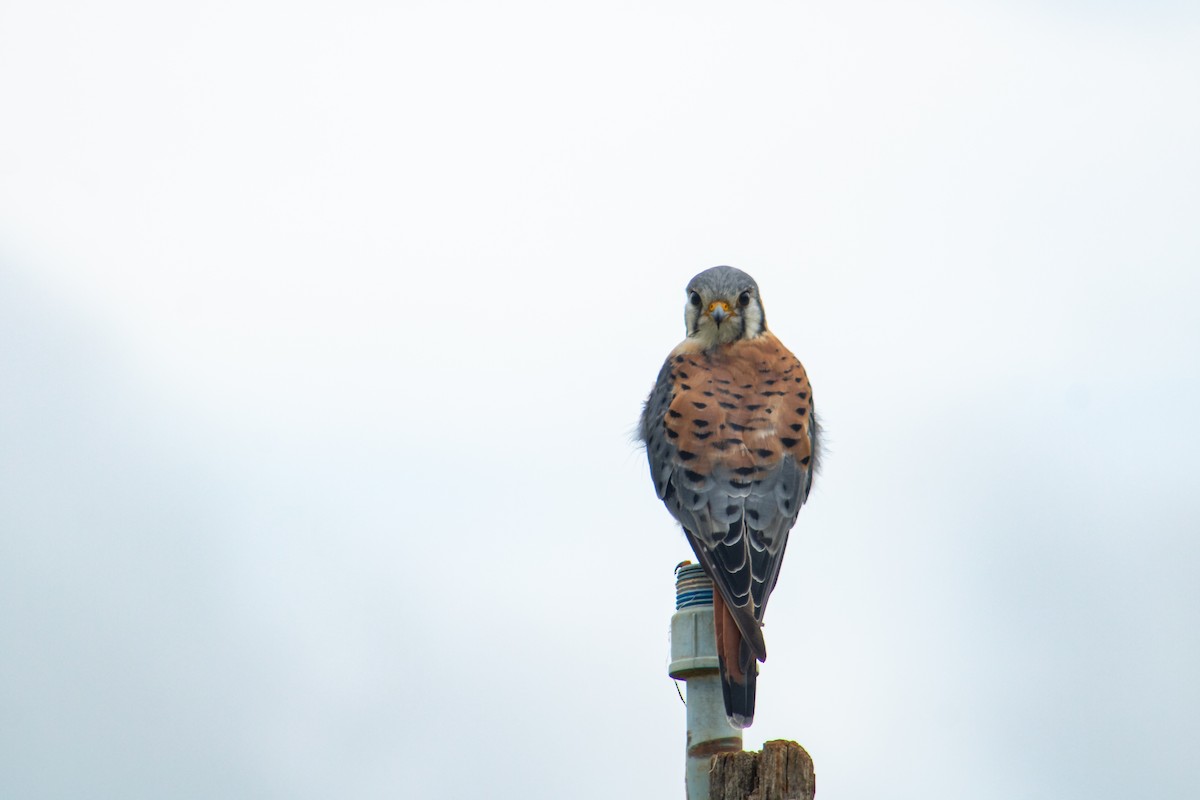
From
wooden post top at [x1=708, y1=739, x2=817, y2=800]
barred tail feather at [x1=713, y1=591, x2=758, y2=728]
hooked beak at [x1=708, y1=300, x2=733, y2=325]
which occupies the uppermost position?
hooked beak at [x1=708, y1=300, x2=733, y2=325]

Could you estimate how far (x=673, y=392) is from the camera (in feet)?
24.2

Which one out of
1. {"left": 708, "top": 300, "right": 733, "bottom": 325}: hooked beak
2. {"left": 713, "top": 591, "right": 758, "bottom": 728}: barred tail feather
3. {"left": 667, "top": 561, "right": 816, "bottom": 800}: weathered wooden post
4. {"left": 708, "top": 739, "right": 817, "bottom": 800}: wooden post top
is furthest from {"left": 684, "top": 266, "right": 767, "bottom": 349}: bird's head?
{"left": 708, "top": 739, "right": 817, "bottom": 800}: wooden post top

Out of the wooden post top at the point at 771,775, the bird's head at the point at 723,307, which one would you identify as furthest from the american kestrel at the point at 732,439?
the wooden post top at the point at 771,775

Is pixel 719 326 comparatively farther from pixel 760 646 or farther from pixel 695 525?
pixel 760 646

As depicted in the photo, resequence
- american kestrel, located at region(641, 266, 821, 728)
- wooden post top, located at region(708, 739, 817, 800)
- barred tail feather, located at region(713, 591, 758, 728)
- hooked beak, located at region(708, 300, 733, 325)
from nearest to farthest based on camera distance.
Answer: wooden post top, located at region(708, 739, 817, 800) → barred tail feather, located at region(713, 591, 758, 728) → american kestrel, located at region(641, 266, 821, 728) → hooked beak, located at region(708, 300, 733, 325)

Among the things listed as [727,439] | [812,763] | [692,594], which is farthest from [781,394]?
[812,763]

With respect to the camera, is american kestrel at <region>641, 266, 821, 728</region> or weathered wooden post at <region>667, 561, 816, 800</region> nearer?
weathered wooden post at <region>667, 561, 816, 800</region>

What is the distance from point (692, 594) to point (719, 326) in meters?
2.16

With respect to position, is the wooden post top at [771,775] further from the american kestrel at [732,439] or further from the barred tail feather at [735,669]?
the american kestrel at [732,439]

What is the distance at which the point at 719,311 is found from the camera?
772cm

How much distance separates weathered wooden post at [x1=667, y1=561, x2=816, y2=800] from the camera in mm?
3723

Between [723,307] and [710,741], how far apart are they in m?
3.26

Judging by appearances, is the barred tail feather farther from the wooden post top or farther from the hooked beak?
the hooked beak

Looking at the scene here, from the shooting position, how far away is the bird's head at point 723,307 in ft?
25.5
